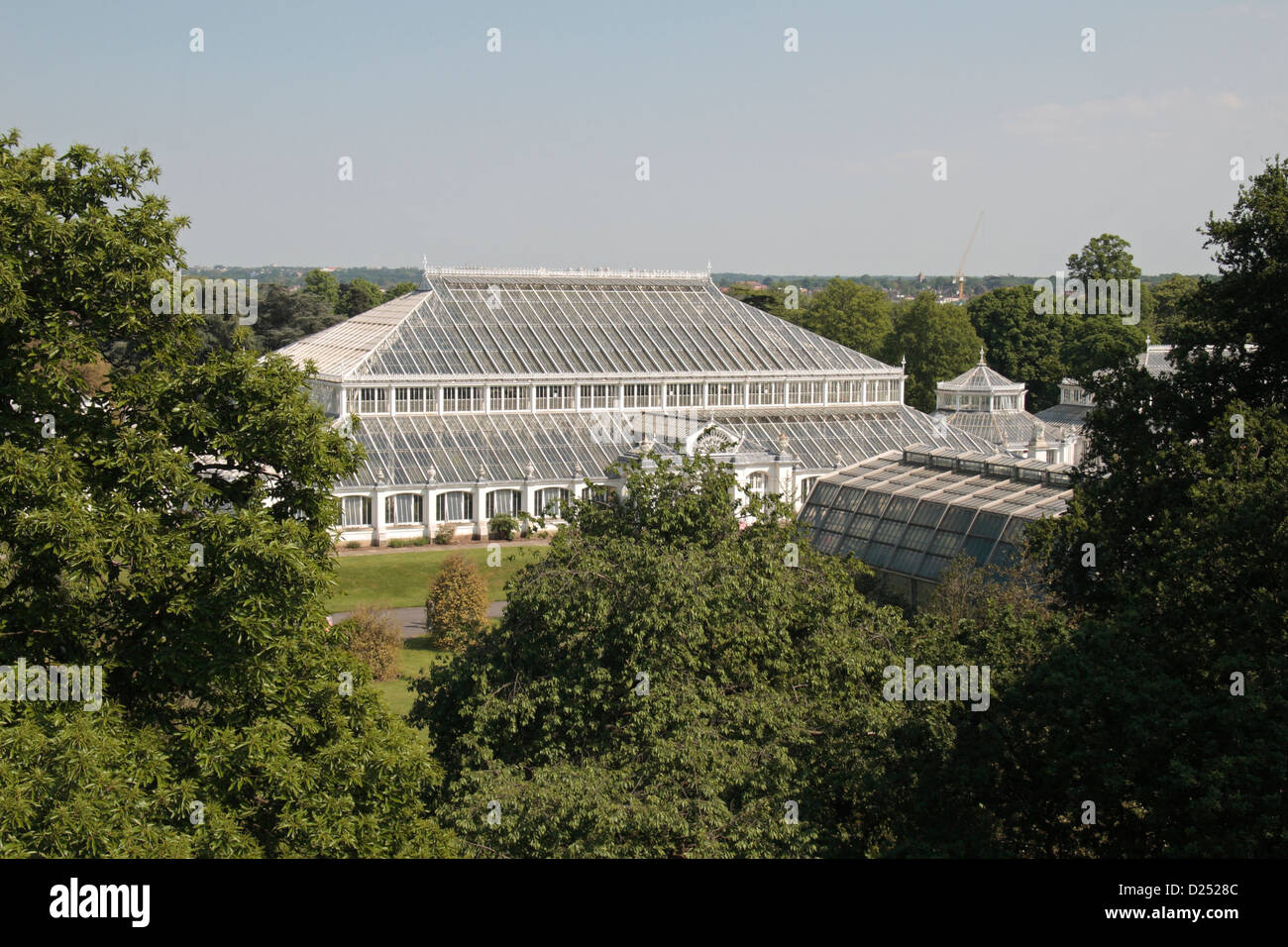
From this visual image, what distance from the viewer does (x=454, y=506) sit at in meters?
64.7

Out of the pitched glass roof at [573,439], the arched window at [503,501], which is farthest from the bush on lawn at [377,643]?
the arched window at [503,501]

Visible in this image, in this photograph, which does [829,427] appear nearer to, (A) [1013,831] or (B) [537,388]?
(B) [537,388]

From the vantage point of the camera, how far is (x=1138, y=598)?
21594mm

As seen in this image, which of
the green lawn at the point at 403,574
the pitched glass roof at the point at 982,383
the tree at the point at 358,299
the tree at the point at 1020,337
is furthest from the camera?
the tree at the point at 358,299

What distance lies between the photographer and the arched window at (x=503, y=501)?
215 ft

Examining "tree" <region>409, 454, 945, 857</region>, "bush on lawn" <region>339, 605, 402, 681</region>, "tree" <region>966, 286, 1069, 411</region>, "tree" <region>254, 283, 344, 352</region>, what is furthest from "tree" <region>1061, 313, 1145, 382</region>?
"tree" <region>409, 454, 945, 857</region>

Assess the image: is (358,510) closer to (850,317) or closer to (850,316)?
(850,317)

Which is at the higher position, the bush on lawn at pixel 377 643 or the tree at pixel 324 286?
the tree at pixel 324 286

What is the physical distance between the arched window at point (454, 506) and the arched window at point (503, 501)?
3.28 ft

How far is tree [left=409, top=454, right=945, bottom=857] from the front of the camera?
18484mm

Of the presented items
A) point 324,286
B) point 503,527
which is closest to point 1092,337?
point 503,527

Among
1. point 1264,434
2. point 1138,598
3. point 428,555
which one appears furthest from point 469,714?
point 428,555

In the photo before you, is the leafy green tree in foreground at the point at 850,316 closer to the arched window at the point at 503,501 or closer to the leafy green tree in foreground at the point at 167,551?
the arched window at the point at 503,501

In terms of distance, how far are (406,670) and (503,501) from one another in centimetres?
2706
